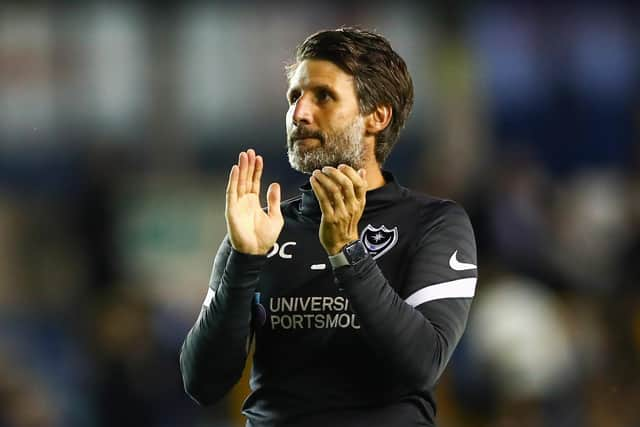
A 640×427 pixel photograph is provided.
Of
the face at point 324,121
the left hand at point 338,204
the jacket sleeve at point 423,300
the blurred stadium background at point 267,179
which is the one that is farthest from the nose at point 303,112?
the blurred stadium background at point 267,179

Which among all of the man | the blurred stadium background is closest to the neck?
the man

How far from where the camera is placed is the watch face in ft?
9.93

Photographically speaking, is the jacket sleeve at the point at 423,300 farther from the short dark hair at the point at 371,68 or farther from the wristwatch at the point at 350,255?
the short dark hair at the point at 371,68

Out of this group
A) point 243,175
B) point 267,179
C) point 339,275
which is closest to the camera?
point 339,275

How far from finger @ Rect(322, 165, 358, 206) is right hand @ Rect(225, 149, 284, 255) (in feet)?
0.80

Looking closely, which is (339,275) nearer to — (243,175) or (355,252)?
(355,252)

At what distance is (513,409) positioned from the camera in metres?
6.55

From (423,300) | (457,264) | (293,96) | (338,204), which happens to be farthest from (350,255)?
(293,96)

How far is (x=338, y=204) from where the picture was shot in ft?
10.0

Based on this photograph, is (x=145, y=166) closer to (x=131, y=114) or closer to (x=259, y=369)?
(x=131, y=114)

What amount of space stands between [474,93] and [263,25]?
1777mm

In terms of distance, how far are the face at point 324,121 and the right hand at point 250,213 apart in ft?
0.41

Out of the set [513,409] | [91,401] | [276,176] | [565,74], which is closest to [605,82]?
[565,74]

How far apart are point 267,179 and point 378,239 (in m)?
6.14
